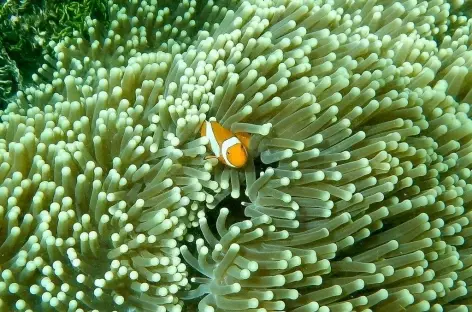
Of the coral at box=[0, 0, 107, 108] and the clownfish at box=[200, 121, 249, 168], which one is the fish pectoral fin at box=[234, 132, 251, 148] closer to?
the clownfish at box=[200, 121, 249, 168]

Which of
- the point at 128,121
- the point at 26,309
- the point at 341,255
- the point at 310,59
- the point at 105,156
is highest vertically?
the point at 310,59

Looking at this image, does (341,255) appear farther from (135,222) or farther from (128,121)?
(128,121)

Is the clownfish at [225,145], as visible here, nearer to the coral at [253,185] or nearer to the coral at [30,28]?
the coral at [253,185]

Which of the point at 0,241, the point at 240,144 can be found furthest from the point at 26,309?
the point at 240,144

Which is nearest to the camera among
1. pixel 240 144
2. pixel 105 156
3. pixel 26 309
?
pixel 26 309

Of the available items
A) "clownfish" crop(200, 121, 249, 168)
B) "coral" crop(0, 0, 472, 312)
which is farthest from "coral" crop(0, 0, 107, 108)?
"clownfish" crop(200, 121, 249, 168)

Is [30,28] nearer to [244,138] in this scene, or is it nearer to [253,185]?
[244,138]
